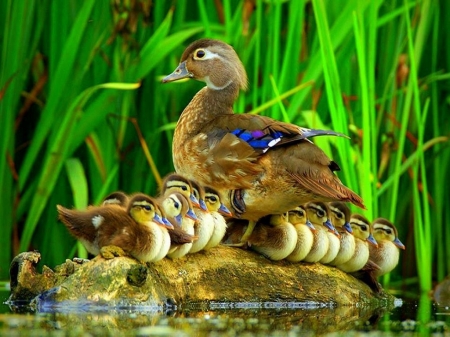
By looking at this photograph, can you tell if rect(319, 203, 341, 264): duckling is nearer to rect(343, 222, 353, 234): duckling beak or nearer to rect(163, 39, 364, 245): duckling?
rect(343, 222, 353, 234): duckling beak

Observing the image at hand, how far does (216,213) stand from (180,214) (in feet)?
1.32

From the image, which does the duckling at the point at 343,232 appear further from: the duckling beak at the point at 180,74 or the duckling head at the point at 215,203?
the duckling beak at the point at 180,74

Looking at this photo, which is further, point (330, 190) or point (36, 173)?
point (36, 173)

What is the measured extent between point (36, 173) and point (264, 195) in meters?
2.28

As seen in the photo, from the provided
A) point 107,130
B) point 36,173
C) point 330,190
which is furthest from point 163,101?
point 330,190

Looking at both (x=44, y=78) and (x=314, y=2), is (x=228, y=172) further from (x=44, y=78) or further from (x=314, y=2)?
(x=44, y=78)

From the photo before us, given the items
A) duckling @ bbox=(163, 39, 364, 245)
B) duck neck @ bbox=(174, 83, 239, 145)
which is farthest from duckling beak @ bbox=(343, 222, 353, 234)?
duck neck @ bbox=(174, 83, 239, 145)

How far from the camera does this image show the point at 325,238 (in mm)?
6547

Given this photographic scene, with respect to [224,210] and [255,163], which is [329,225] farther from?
[224,210]

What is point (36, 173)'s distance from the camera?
8.02 metres

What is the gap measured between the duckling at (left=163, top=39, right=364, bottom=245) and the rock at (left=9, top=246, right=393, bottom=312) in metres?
0.31

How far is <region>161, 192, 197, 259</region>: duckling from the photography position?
5.87 meters

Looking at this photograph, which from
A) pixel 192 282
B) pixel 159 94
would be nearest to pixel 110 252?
pixel 192 282

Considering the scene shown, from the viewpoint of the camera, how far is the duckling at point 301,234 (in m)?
6.46
